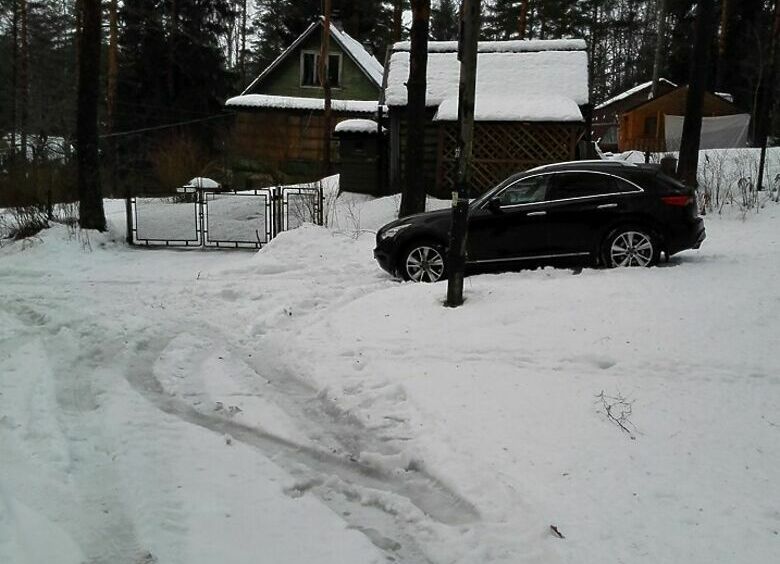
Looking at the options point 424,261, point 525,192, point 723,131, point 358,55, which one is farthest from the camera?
point 358,55

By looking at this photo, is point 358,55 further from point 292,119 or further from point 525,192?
point 525,192

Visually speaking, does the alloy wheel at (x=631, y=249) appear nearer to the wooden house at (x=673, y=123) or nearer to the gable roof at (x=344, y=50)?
the wooden house at (x=673, y=123)

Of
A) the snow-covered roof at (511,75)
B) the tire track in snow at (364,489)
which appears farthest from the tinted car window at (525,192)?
the snow-covered roof at (511,75)

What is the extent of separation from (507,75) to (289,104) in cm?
1356

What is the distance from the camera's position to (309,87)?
33875mm

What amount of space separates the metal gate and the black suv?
618cm

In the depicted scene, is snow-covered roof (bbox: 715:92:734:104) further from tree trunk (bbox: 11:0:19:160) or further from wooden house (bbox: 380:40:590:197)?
tree trunk (bbox: 11:0:19:160)

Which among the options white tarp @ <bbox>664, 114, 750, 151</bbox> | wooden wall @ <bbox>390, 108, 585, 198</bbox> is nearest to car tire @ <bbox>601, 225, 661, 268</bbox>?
wooden wall @ <bbox>390, 108, 585, 198</bbox>

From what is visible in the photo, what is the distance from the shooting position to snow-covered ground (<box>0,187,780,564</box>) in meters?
3.63

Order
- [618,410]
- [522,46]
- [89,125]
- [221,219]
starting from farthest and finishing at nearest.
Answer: [522,46] < [221,219] < [89,125] < [618,410]

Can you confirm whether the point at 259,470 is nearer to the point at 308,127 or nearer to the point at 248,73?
the point at 308,127

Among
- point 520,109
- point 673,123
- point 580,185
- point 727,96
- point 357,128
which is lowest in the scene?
point 580,185

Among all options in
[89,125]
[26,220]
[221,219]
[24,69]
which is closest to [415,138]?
[221,219]

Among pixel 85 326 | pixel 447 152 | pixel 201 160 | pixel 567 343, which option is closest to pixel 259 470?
pixel 567 343
